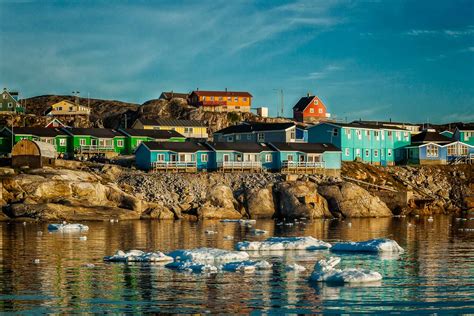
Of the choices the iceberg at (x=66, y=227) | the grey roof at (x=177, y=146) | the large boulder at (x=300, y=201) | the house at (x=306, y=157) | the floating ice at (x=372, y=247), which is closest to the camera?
the floating ice at (x=372, y=247)

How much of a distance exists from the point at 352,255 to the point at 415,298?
13.9 meters

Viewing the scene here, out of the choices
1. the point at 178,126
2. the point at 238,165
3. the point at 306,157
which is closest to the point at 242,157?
the point at 238,165

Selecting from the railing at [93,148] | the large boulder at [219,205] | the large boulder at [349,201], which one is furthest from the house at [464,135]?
the railing at [93,148]

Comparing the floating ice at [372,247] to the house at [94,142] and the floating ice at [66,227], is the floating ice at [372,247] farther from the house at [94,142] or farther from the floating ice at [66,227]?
the house at [94,142]

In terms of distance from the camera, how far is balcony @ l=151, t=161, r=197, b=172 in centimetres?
8550

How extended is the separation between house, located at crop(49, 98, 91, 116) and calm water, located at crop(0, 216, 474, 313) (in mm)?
85164

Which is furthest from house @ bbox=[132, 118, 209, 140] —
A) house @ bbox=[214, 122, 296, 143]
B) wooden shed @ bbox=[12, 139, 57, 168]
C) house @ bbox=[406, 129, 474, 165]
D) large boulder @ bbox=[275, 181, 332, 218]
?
large boulder @ bbox=[275, 181, 332, 218]

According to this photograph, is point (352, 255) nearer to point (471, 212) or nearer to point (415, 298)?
point (415, 298)

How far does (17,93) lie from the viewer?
13650cm

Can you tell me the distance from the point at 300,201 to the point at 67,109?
7076 centimetres

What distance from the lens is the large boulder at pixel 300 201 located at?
78.2m

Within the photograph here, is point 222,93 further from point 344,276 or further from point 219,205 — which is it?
point 344,276

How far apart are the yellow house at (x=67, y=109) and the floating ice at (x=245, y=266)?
10304cm

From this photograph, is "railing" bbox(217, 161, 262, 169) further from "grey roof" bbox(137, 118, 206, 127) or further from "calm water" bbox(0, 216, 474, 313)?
"calm water" bbox(0, 216, 474, 313)
